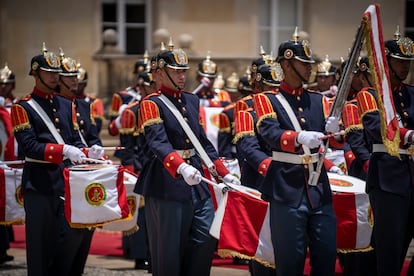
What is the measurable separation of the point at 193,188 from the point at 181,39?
11.1 meters

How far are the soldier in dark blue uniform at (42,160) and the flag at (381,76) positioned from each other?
9.17ft

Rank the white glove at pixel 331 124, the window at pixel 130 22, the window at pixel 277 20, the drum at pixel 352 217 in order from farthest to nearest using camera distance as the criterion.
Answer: the window at pixel 277 20, the window at pixel 130 22, the drum at pixel 352 217, the white glove at pixel 331 124

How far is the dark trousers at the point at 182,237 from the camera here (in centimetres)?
917

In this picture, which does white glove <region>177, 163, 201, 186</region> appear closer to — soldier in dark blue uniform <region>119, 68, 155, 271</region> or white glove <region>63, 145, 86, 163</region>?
white glove <region>63, 145, 86, 163</region>

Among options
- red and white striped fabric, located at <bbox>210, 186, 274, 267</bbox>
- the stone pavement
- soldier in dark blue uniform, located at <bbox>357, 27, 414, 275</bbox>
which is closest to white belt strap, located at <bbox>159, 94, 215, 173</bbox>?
red and white striped fabric, located at <bbox>210, 186, 274, 267</bbox>

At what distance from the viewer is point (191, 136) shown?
921cm

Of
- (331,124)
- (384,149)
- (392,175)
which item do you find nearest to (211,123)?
(384,149)

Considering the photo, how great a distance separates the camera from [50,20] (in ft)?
70.1

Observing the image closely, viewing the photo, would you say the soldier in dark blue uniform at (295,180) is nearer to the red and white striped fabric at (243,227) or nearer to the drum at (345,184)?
the red and white striped fabric at (243,227)

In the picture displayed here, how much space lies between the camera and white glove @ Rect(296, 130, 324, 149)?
8.02 metres

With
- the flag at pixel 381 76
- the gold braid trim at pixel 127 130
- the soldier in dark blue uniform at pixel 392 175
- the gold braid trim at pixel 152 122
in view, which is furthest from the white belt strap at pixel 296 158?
the gold braid trim at pixel 127 130

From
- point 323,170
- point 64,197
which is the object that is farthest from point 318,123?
point 64,197

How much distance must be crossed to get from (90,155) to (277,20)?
12578 mm

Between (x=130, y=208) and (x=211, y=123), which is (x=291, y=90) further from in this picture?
(x=211, y=123)
